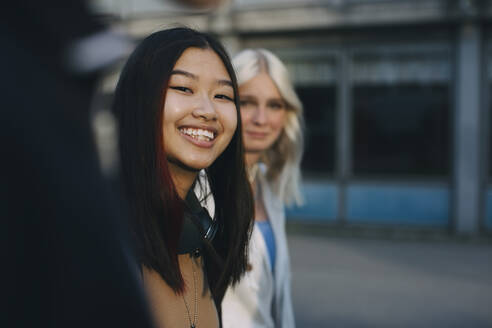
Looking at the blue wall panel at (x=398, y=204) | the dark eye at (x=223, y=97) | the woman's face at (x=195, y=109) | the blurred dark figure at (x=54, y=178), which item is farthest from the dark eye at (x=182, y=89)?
the blue wall panel at (x=398, y=204)

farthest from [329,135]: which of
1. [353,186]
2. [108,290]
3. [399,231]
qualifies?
[108,290]

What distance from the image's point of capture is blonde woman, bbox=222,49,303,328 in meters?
2.17

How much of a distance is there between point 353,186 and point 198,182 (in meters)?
7.41

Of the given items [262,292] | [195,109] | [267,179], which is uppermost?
[195,109]

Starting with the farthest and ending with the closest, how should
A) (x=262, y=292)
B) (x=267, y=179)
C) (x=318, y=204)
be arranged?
1. (x=318, y=204)
2. (x=267, y=179)
3. (x=262, y=292)

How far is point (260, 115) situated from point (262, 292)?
3.01 ft

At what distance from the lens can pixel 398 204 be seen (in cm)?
849

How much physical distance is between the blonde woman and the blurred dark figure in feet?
5.47

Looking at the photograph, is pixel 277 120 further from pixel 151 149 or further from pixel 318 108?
pixel 318 108

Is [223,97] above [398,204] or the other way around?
above

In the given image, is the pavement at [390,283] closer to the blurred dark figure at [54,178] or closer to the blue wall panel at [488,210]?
the blue wall panel at [488,210]

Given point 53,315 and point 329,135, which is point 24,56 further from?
point 329,135

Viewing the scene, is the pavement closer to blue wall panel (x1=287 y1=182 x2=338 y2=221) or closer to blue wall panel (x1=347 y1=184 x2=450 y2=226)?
blue wall panel (x1=347 y1=184 x2=450 y2=226)

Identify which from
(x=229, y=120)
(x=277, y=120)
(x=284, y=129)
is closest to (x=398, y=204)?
(x=284, y=129)
